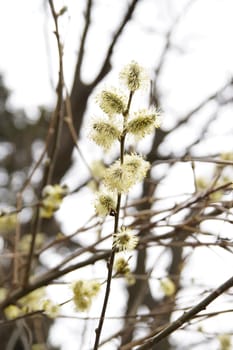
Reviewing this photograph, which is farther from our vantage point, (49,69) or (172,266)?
(172,266)

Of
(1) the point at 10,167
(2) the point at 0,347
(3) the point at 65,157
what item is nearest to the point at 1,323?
(2) the point at 0,347

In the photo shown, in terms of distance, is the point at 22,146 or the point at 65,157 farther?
the point at 22,146

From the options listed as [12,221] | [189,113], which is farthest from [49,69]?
[189,113]

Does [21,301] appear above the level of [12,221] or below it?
below

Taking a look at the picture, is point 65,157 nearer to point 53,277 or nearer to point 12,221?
point 12,221

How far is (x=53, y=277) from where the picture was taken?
171 centimetres

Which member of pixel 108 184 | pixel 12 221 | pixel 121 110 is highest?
pixel 12 221

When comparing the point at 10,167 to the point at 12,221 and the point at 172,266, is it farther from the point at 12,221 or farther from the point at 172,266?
the point at 12,221

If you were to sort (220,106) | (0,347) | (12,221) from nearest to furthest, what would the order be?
(12,221) → (0,347) → (220,106)

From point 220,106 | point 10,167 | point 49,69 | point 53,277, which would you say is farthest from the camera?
point 10,167

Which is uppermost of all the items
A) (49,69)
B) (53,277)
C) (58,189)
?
(49,69)

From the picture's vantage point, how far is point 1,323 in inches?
60.1

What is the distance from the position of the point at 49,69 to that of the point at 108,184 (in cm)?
112

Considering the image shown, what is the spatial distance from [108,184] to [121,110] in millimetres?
141
